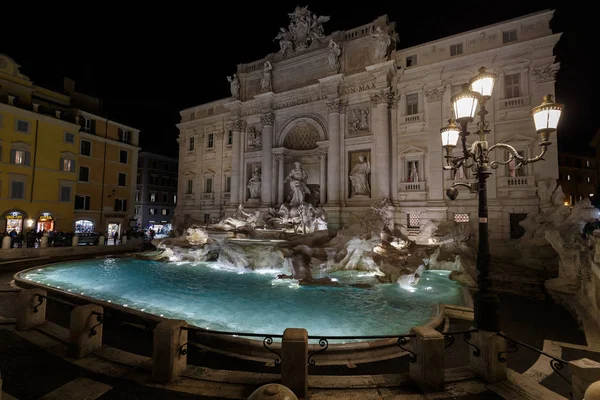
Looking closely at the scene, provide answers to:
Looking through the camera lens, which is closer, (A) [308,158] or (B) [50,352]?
(B) [50,352]

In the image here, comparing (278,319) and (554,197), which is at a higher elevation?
(554,197)

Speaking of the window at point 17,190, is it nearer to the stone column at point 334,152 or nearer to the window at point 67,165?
the window at point 67,165

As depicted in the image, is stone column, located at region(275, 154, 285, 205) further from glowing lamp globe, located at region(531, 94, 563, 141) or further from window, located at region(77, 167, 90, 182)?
glowing lamp globe, located at region(531, 94, 563, 141)

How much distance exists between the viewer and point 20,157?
21.6m

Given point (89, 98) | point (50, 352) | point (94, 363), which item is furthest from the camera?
point (89, 98)

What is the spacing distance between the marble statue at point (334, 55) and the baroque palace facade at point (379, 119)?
68 millimetres

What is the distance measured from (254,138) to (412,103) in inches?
518

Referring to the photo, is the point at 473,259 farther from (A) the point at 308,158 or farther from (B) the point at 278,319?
(A) the point at 308,158

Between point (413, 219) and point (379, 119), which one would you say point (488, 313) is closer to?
point (413, 219)

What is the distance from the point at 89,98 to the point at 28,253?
20.4 meters

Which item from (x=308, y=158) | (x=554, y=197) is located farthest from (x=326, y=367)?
(x=308, y=158)

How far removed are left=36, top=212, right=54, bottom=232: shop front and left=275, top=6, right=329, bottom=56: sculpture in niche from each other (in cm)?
2363

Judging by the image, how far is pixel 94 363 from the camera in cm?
445

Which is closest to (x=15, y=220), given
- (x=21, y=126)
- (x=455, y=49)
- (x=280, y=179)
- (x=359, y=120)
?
(x=21, y=126)
